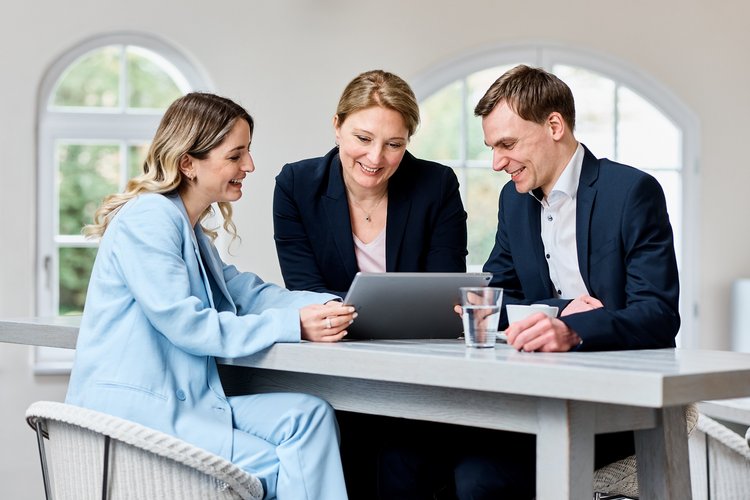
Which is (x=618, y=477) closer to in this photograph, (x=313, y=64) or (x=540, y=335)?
(x=540, y=335)

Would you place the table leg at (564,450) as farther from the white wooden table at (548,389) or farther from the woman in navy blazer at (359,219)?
the woman in navy blazer at (359,219)

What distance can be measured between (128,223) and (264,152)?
266 centimetres

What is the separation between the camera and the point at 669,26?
16.9 ft

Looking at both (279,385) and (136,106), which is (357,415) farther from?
(136,106)

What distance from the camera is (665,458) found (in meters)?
1.89

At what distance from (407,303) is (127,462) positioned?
0.63m

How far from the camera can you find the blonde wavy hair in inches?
92.4

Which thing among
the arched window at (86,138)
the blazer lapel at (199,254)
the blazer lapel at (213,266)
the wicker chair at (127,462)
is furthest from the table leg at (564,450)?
the arched window at (86,138)

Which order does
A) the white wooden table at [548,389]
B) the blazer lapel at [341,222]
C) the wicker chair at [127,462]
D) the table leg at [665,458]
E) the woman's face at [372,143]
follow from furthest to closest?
the blazer lapel at [341,222] → the woman's face at [372,143] → the table leg at [665,458] → the wicker chair at [127,462] → the white wooden table at [548,389]

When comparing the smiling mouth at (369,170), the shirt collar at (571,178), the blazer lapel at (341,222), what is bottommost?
the blazer lapel at (341,222)

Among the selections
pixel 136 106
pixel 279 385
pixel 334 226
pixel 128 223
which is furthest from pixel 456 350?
pixel 136 106

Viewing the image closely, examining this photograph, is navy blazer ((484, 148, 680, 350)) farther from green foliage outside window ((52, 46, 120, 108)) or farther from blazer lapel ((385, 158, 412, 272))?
green foliage outside window ((52, 46, 120, 108))

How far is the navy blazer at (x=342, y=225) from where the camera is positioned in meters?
2.81

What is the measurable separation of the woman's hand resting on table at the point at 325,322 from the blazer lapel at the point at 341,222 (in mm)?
735
